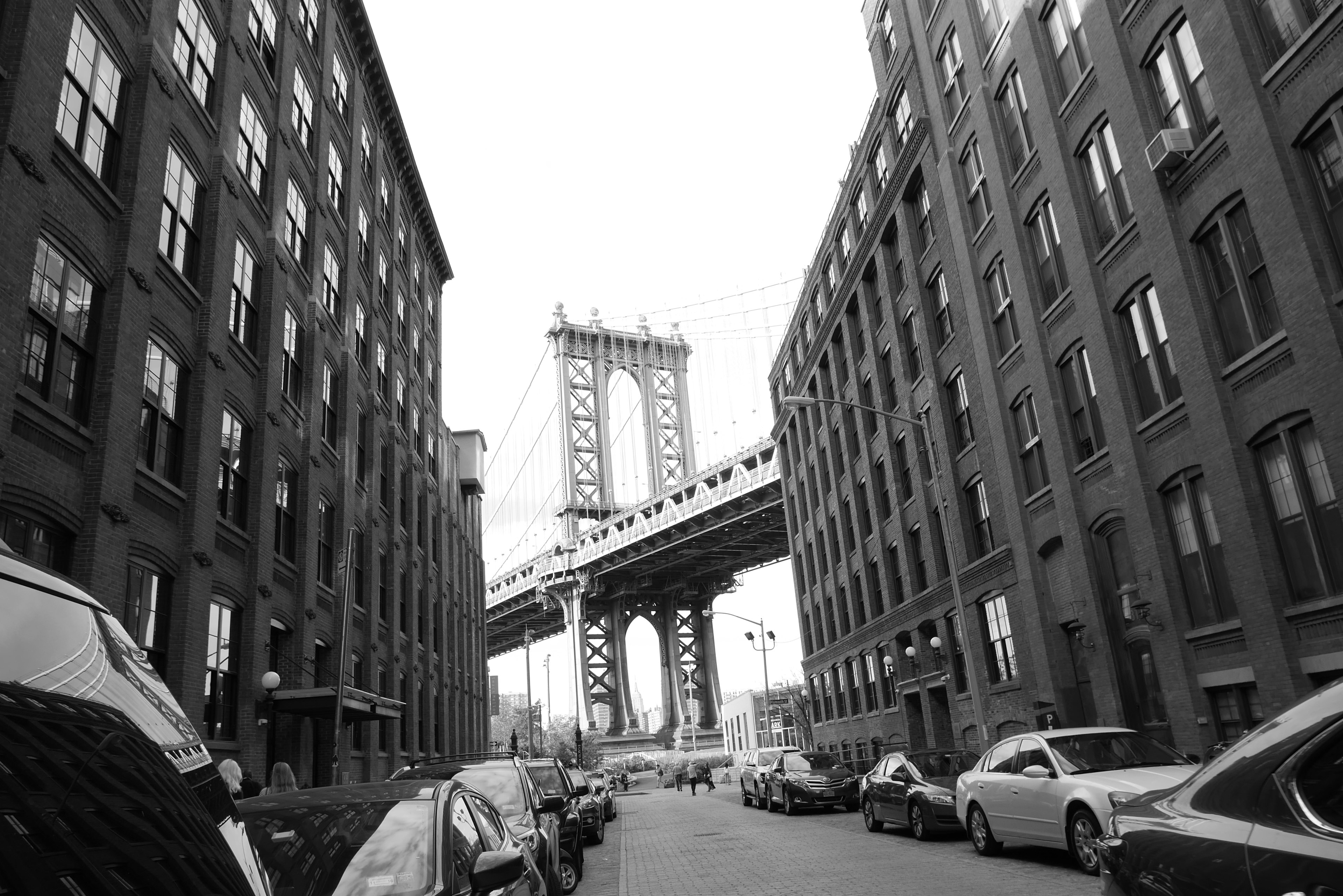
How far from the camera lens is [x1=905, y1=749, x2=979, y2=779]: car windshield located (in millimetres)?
17781

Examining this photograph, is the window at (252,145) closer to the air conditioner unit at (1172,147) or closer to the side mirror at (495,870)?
the air conditioner unit at (1172,147)

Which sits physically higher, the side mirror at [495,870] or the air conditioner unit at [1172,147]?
the air conditioner unit at [1172,147]

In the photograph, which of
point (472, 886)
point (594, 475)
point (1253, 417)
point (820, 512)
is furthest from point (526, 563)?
point (472, 886)

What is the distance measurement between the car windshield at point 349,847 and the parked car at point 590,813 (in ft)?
44.0

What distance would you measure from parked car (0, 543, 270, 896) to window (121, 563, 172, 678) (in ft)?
44.8

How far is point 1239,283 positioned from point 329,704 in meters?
17.9

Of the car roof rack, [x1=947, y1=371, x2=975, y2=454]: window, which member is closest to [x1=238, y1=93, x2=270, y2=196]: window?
the car roof rack

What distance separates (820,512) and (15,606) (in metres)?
43.4

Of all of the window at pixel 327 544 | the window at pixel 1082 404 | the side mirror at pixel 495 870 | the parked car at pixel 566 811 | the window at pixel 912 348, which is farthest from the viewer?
the window at pixel 912 348

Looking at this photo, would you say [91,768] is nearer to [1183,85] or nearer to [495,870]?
[495,870]

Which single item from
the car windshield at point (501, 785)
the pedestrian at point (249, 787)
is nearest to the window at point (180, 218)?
the pedestrian at point (249, 787)

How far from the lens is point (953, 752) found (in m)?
18.6

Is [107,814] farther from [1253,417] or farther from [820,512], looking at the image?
[820,512]

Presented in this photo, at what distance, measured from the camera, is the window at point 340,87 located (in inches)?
1186
